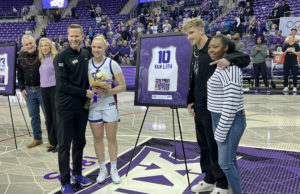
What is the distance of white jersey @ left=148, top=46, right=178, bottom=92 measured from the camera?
335 centimetres

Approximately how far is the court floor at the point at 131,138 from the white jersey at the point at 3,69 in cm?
111

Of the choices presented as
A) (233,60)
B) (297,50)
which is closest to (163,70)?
(233,60)

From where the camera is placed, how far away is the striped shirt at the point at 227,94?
7.25ft

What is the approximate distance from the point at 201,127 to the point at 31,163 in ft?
8.51

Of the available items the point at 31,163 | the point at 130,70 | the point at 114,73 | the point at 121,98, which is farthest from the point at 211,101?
the point at 130,70

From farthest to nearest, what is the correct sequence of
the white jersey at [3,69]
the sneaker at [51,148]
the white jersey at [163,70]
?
1. the white jersey at [3,69]
2. the sneaker at [51,148]
3. the white jersey at [163,70]

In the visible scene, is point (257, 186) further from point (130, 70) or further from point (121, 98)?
point (130, 70)

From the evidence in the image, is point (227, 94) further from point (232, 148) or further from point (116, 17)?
point (116, 17)

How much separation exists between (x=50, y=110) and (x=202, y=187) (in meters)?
2.73

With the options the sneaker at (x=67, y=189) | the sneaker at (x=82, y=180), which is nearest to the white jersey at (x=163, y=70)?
the sneaker at (x=82, y=180)

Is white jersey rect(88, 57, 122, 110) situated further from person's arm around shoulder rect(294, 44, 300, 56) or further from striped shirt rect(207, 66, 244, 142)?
person's arm around shoulder rect(294, 44, 300, 56)

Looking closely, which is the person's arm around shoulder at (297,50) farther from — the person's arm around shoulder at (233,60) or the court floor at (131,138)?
the person's arm around shoulder at (233,60)

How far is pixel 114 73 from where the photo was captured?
327 centimetres

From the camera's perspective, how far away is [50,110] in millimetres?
4664
